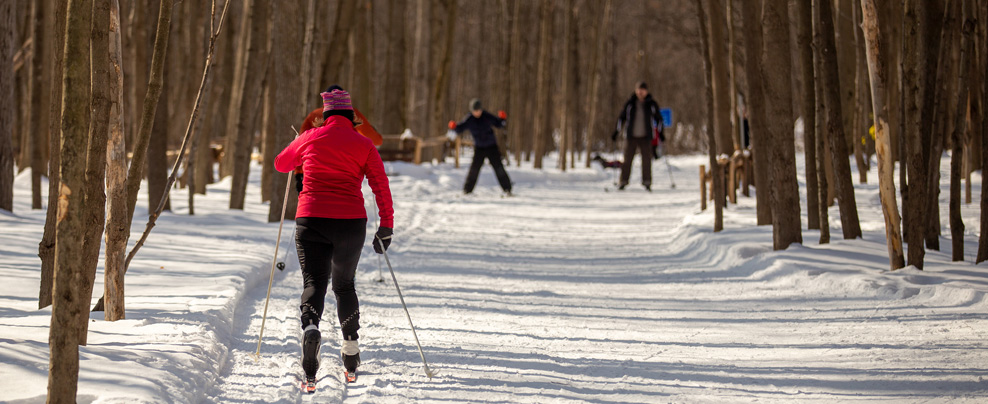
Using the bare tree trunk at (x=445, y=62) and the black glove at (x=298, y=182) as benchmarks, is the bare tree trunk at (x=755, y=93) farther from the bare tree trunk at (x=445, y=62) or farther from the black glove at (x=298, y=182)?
the bare tree trunk at (x=445, y=62)

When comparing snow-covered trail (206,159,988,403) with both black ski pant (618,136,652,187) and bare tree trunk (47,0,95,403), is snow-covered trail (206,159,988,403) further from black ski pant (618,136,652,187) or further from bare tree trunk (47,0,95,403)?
black ski pant (618,136,652,187)

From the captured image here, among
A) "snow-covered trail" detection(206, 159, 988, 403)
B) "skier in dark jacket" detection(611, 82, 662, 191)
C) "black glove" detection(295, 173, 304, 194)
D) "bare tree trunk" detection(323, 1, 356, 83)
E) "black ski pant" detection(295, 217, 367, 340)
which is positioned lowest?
"snow-covered trail" detection(206, 159, 988, 403)

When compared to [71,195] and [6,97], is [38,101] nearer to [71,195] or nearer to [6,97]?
[6,97]

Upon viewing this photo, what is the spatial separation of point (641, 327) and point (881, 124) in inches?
110

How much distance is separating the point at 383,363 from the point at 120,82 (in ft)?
7.73

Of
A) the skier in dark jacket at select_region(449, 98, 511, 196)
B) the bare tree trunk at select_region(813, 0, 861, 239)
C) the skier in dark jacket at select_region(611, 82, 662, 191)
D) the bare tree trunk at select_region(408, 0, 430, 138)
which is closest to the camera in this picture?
the bare tree trunk at select_region(813, 0, 861, 239)

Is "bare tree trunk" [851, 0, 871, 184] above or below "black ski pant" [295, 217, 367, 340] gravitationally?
above

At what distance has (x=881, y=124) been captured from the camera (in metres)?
7.22

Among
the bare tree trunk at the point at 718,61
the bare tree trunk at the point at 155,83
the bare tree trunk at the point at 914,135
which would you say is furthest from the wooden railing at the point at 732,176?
the bare tree trunk at the point at 155,83

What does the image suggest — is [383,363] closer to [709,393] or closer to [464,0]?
[709,393]

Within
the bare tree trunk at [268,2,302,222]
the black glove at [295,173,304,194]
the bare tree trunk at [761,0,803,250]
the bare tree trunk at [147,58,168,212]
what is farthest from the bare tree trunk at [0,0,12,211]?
the bare tree trunk at [761,0,803,250]

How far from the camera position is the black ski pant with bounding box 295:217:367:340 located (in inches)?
193

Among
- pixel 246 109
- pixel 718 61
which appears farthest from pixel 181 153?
pixel 718 61

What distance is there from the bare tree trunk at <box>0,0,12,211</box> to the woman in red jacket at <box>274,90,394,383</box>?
6270 millimetres
